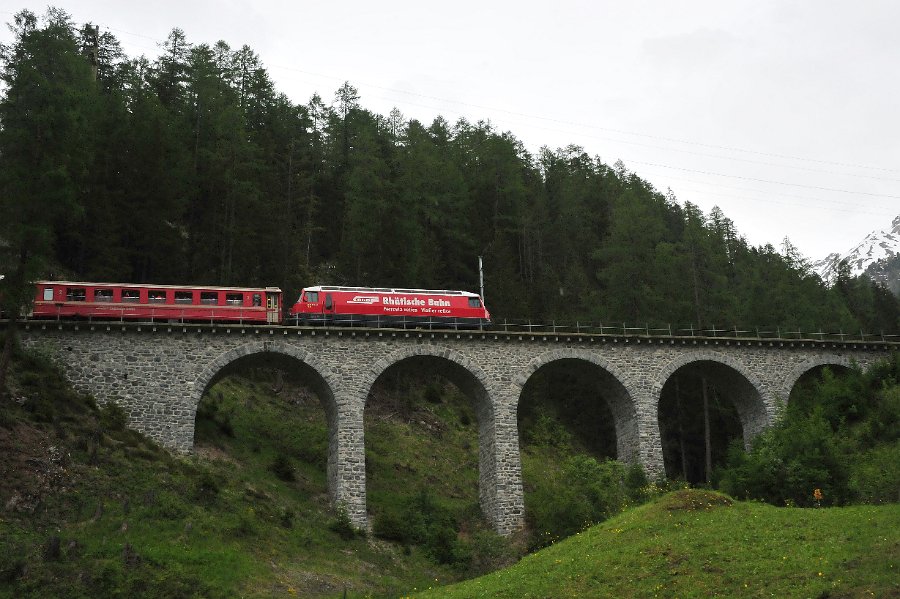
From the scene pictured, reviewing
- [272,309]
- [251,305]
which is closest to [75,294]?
[251,305]

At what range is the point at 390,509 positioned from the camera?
43250 millimetres

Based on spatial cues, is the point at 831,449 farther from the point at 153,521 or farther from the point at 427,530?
the point at 153,521

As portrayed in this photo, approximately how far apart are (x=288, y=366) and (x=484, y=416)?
10.9 m

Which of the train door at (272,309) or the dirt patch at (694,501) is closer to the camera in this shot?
the dirt patch at (694,501)

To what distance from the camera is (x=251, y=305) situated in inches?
1688

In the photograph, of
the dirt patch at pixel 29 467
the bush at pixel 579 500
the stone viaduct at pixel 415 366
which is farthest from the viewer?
the stone viaduct at pixel 415 366

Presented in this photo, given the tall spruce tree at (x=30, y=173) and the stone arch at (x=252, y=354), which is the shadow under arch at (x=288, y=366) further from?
the tall spruce tree at (x=30, y=173)

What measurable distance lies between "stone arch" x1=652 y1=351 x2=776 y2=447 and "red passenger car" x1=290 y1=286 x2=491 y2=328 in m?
10.9

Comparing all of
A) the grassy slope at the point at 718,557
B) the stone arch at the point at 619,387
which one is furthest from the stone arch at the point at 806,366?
the grassy slope at the point at 718,557

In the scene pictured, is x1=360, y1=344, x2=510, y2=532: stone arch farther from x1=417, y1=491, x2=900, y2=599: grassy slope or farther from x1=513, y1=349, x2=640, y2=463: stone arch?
x1=417, y1=491, x2=900, y2=599: grassy slope

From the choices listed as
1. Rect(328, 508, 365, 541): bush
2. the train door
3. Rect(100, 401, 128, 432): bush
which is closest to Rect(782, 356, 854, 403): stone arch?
Rect(328, 508, 365, 541): bush

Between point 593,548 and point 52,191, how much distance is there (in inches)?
1045

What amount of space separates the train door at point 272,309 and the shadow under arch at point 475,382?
5.75 meters

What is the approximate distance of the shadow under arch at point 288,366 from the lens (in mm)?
40375
